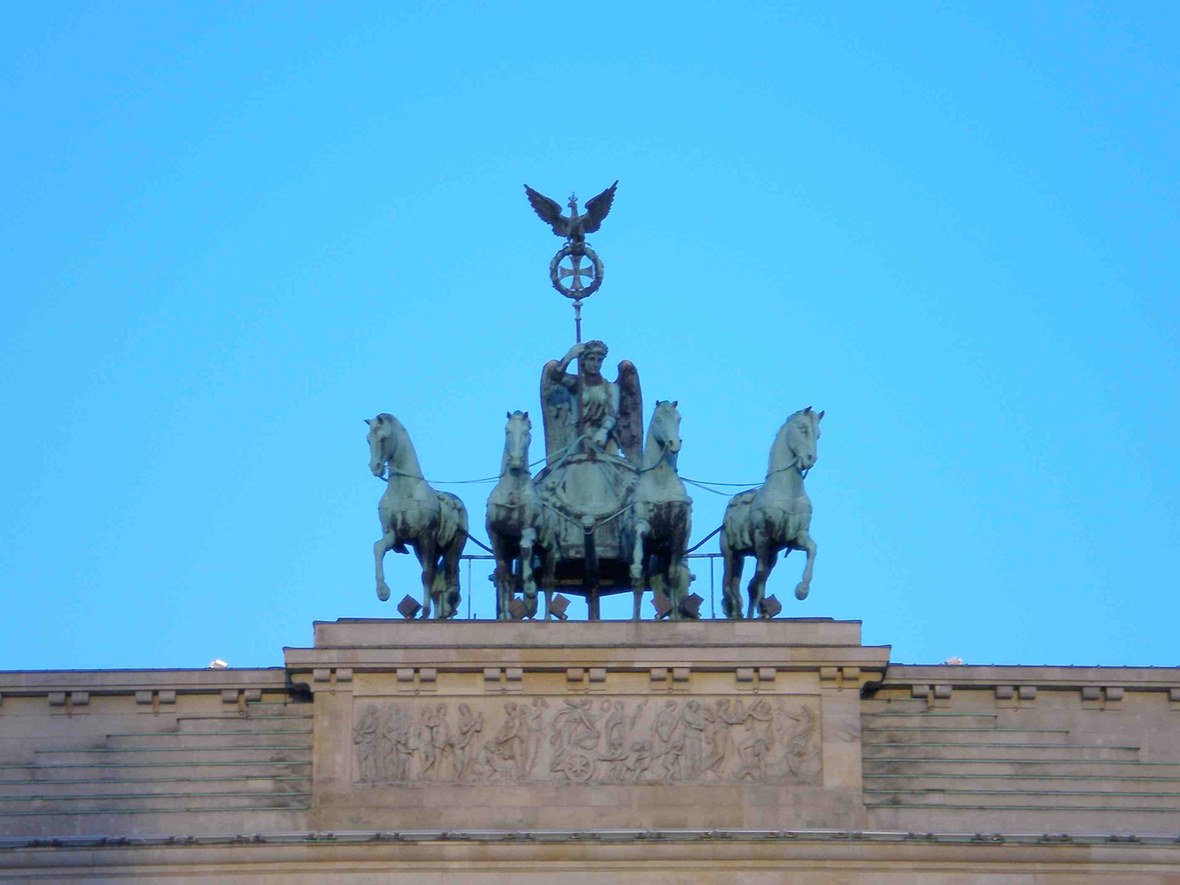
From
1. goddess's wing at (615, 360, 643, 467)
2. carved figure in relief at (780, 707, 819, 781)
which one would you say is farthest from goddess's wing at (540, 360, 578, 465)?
carved figure in relief at (780, 707, 819, 781)

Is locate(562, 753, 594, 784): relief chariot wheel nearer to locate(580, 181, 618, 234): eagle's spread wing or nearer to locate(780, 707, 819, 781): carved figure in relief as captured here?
locate(780, 707, 819, 781): carved figure in relief

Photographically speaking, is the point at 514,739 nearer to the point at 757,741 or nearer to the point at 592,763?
the point at 592,763

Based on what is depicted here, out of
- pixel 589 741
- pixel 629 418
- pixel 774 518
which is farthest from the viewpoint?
pixel 629 418

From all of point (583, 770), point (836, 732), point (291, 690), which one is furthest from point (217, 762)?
point (836, 732)

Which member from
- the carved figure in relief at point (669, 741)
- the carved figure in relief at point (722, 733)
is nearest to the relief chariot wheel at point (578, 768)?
the carved figure in relief at point (669, 741)

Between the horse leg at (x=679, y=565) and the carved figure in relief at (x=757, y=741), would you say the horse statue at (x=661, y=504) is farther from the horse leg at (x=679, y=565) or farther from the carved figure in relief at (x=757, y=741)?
the carved figure in relief at (x=757, y=741)

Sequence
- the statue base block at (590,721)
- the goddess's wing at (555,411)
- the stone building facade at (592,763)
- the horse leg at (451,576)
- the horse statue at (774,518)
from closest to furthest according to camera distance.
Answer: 1. the stone building facade at (592,763)
2. the statue base block at (590,721)
3. the horse statue at (774,518)
4. the horse leg at (451,576)
5. the goddess's wing at (555,411)

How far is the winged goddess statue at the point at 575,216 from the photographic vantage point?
50375mm

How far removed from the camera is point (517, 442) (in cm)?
4609

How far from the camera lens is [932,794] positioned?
4488cm

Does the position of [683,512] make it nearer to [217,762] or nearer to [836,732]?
[836,732]

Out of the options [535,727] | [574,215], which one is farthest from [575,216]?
[535,727]

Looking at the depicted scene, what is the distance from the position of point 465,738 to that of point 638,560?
3205 mm

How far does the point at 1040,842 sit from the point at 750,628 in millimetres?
4499
